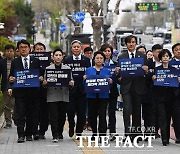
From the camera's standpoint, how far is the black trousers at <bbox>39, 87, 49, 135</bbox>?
14.3m

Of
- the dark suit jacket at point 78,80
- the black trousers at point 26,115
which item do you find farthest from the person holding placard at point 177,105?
the black trousers at point 26,115

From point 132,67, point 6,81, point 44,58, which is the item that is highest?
point 44,58

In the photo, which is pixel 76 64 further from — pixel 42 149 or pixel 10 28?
pixel 10 28

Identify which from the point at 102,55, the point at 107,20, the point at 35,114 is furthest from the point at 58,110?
the point at 107,20

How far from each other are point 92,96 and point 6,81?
3555 mm

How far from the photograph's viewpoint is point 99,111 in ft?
44.7

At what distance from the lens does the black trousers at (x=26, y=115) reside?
1369cm

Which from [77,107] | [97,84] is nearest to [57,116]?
[77,107]

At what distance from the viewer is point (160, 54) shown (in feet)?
44.5

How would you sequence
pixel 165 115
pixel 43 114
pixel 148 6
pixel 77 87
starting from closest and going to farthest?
pixel 165 115 < pixel 77 87 < pixel 43 114 < pixel 148 6

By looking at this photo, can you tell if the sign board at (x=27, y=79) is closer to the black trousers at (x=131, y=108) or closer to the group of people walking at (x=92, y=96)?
the group of people walking at (x=92, y=96)

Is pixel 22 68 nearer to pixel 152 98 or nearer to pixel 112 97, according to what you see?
pixel 112 97

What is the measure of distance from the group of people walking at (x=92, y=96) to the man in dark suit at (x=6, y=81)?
2333mm
